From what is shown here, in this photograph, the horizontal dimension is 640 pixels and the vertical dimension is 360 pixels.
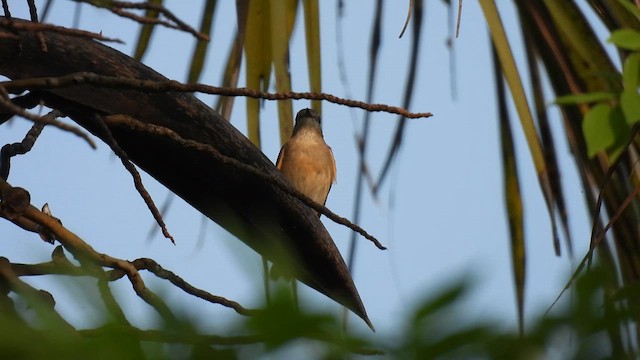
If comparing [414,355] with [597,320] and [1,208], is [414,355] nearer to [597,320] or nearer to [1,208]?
[597,320]

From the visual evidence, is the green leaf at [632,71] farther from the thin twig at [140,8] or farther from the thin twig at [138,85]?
the thin twig at [140,8]

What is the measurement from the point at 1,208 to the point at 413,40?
1.26 meters

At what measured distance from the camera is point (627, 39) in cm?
112

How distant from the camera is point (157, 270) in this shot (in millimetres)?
1322

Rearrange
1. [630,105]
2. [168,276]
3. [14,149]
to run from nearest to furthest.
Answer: [630,105] < [168,276] < [14,149]

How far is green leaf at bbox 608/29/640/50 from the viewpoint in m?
1.11

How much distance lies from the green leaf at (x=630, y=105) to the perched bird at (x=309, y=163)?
14.0ft

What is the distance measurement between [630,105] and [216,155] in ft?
1.79

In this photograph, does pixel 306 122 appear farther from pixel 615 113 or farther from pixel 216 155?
pixel 615 113

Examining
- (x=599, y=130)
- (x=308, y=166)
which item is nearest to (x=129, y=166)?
(x=599, y=130)

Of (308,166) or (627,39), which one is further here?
(308,166)

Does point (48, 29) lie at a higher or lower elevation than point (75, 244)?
higher

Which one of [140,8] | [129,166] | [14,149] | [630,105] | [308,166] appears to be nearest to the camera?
[630,105]

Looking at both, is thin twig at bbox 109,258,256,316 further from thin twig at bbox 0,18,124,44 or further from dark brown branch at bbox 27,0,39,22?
dark brown branch at bbox 27,0,39,22
